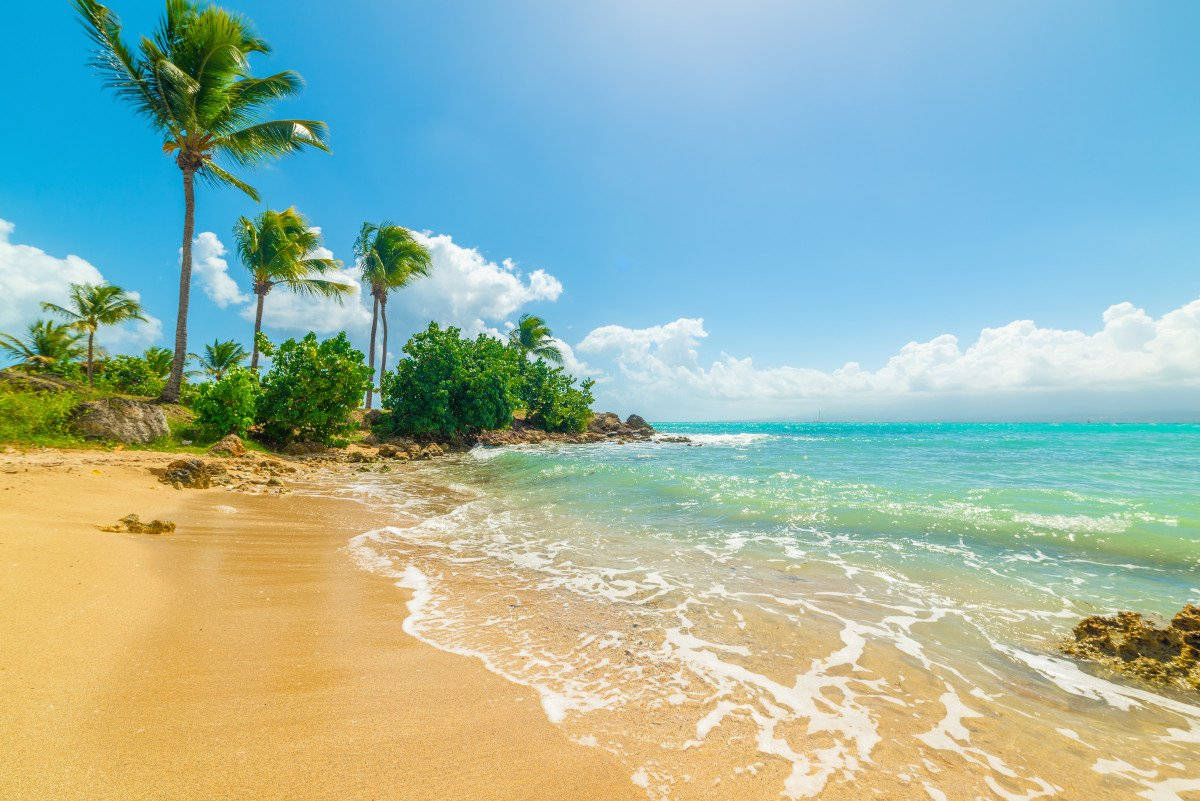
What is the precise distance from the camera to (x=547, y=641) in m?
4.16

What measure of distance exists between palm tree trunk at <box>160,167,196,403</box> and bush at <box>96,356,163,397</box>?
905 cm

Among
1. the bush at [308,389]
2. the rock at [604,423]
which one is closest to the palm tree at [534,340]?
the rock at [604,423]

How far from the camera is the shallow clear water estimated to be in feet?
9.21

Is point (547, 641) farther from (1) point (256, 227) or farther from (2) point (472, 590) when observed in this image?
(1) point (256, 227)

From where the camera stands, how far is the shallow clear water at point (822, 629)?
281 centimetres

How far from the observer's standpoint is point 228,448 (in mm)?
12789

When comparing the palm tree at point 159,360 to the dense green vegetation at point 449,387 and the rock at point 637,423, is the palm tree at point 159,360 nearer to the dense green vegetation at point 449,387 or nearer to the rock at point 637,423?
the dense green vegetation at point 449,387

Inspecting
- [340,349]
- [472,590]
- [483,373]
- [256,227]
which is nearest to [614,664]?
[472,590]

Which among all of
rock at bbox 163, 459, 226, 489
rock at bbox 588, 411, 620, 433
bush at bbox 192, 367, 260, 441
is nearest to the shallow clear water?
rock at bbox 163, 459, 226, 489

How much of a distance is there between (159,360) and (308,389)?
2218 cm

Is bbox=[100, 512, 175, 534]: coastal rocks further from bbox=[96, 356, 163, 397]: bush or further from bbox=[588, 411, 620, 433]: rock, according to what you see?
bbox=[588, 411, 620, 433]: rock

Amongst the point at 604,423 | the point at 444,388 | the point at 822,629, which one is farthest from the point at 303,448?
the point at 604,423

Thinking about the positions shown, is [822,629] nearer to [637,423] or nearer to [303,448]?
[303,448]

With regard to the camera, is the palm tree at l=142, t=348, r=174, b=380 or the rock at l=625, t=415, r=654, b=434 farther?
the rock at l=625, t=415, r=654, b=434
